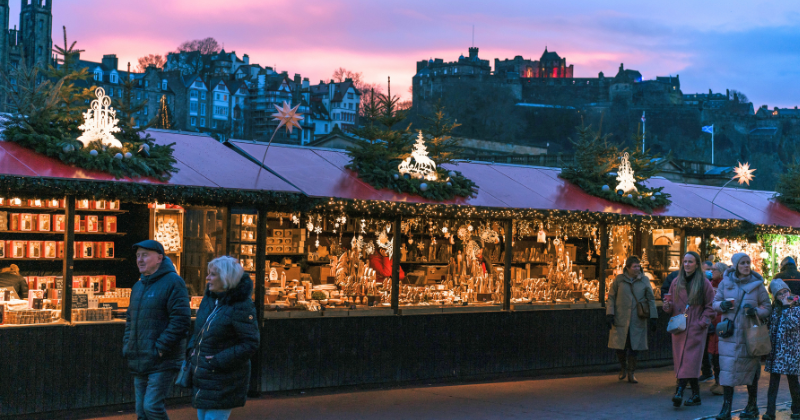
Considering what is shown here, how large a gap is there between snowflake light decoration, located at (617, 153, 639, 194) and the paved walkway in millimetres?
3162

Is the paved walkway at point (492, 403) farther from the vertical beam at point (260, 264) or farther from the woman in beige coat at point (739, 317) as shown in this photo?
the vertical beam at point (260, 264)

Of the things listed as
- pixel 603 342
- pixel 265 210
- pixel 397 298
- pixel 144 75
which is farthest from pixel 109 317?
pixel 144 75

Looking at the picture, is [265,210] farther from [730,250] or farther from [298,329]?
[730,250]

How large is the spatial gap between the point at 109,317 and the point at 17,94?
2287mm

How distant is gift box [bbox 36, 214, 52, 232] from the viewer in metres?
A: 8.91

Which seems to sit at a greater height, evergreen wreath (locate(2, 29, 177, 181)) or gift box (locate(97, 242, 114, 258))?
evergreen wreath (locate(2, 29, 177, 181))

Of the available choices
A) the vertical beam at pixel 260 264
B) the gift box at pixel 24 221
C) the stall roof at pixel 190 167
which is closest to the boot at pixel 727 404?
the vertical beam at pixel 260 264

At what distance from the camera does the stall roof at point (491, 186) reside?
Answer: 962cm

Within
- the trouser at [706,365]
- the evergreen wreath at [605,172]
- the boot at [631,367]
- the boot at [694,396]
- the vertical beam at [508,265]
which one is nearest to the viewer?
the boot at [694,396]

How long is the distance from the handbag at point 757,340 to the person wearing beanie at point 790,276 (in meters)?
1.03

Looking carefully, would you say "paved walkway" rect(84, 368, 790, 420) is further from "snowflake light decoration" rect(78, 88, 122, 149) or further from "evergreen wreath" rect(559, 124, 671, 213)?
"evergreen wreath" rect(559, 124, 671, 213)

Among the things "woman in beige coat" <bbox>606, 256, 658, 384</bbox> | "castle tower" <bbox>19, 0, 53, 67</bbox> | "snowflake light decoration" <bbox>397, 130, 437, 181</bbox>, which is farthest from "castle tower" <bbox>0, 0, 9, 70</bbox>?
"woman in beige coat" <bbox>606, 256, 658, 384</bbox>

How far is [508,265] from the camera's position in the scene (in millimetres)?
11055

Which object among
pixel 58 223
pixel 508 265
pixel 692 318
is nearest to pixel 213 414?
pixel 58 223
